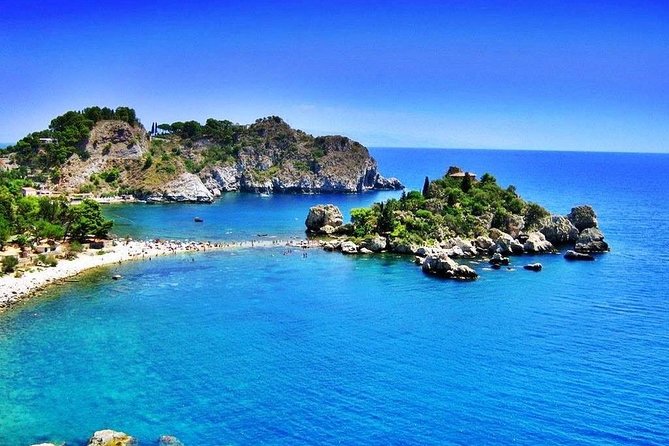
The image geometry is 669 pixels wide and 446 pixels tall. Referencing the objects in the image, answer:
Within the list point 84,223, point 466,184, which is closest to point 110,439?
point 84,223

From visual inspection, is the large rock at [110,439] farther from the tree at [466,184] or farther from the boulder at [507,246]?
Answer: the tree at [466,184]

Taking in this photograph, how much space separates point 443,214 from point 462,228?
5734 millimetres

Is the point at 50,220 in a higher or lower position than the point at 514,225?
higher

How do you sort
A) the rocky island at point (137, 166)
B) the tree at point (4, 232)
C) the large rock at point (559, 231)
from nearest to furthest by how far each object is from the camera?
the tree at point (4, 232) < the large rock at point (559, 231) < the rocky island at point (137, 166)

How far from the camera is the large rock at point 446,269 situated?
75.1 meters

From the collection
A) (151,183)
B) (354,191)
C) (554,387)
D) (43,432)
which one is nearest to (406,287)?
(554,387)

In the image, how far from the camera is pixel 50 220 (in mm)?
88500

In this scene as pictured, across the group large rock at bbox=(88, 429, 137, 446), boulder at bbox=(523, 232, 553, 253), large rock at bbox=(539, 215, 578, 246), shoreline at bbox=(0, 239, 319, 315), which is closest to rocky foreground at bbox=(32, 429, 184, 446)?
large rock at bbox=(88, 429, 137, 446)

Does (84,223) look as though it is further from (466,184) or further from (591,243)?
(591,243)

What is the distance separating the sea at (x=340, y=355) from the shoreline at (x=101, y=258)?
7.29 feet

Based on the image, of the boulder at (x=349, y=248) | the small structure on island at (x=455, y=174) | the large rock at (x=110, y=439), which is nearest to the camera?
the large rock at (x=110, y=439)

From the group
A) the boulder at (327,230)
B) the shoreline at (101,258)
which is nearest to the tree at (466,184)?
the boulder at (327,230)

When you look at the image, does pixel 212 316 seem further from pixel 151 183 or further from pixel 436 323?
pixel 151 183

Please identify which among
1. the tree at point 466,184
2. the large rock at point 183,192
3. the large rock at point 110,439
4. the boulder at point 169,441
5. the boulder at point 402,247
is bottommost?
the boulder at point 169,441
